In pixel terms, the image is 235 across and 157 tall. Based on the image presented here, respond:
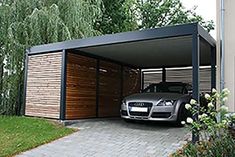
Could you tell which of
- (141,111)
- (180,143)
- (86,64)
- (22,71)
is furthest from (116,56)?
(180,143)

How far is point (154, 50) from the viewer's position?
9.20 m

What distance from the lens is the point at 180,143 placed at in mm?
6754

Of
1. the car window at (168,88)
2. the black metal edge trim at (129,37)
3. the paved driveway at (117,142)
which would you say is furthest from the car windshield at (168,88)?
the black metal edge trim at (129,37)

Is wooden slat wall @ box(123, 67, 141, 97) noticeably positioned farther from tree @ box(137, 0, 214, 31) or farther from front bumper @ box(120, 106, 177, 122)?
tree @ box(137, 0, 214, 31)

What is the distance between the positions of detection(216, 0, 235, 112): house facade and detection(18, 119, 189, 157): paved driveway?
5.40ft

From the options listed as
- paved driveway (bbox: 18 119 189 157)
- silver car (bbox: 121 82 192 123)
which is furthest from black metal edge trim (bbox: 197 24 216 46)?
paved driveway (bbox: 18 119 189 157)

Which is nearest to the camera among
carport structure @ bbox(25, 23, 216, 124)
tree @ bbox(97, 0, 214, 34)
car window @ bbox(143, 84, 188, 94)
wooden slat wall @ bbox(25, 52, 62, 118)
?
carport structure @ bbox(25, 23, 216, 124)

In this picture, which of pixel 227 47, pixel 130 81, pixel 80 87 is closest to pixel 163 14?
pixel 130 81

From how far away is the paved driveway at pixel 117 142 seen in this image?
6094 mm

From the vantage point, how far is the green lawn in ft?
21.4

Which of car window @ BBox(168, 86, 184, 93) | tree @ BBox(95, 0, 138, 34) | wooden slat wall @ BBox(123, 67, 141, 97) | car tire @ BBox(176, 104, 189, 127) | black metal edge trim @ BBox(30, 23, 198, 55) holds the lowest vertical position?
car tire @ BBox(176, 104, 189, 127)

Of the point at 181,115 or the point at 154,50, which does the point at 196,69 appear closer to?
the point at 181,115

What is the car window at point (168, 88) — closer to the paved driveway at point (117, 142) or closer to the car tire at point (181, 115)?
the car tire at point (181, 115)

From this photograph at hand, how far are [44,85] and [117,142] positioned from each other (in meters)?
3.95
